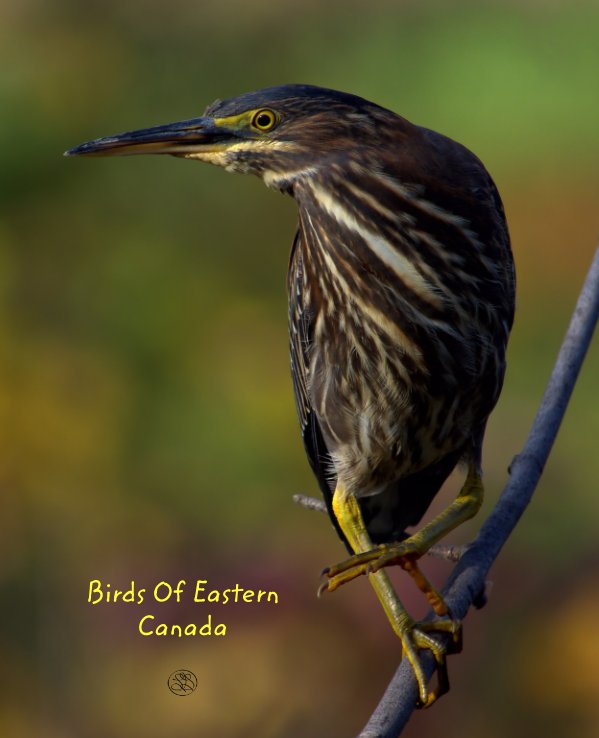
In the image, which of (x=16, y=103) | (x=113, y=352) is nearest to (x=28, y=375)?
(x=113, y=352)

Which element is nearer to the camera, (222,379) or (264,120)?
(264,120)

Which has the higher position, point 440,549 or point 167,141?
point 167,141

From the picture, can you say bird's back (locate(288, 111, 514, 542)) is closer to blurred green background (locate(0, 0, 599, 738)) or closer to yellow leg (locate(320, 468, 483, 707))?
A: yellow leg (locate(320, 468, 483, 707))

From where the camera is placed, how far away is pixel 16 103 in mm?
7062

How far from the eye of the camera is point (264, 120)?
2.32 metres

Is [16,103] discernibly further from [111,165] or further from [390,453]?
[390,453]

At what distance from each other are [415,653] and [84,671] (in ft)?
7.88

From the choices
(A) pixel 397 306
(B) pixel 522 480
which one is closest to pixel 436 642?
(B) pixel 522 480

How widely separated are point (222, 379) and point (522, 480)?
3.50 metres

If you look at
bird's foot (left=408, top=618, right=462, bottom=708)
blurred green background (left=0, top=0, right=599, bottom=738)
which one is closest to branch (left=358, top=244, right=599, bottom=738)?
bird's foot (left=408, top=618, right=462, bottom=708)

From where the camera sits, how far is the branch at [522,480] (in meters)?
2.33

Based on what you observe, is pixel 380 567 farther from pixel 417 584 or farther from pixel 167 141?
pixel 167 141

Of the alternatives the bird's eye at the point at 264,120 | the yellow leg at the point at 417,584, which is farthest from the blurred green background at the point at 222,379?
the bird's eye at the point at 264,120

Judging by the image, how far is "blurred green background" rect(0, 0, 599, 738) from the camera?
4.29 meters
